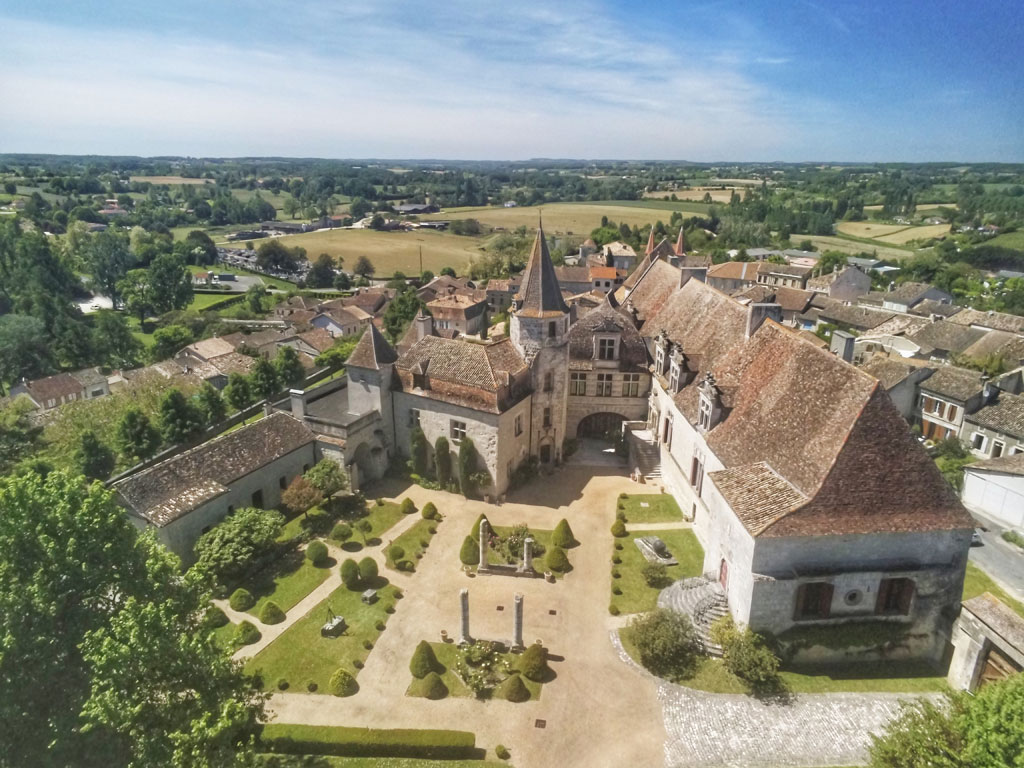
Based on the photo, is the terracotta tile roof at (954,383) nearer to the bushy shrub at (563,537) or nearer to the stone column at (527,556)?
the bushy shrub at (563,537)

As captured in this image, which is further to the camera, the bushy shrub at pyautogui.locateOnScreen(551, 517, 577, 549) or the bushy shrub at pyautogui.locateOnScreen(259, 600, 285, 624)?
the bushy shrub at pyautogui.locateOnScreen(551, 517, 577, 549)

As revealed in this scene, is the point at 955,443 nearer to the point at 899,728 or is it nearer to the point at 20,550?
the point at 899,728

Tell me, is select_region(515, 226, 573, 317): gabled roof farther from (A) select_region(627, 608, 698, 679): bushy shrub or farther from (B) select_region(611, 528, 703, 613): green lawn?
(A) select_region(627, 608, 698, 679): bushy shrub

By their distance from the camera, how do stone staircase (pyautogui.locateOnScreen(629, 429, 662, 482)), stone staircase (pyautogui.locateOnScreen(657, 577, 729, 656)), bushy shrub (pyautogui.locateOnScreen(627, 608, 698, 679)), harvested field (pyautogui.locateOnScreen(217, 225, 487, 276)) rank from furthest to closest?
harvested field (pyautogui.locateOnScreen(217, 225, 487, 276))
stone staircase (pyautogui.locateOnScreen(629, 429, 662, 482))
stone staircase (pyautogui.locateOnScreen(657, 577, 729, 656))
bushy shrub (pyautogui.locateOnScreen(627, 608, 698, 679))

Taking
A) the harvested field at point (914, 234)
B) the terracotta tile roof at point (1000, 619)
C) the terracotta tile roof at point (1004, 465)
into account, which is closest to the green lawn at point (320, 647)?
the terracotta tile roof at point (1000, 619)

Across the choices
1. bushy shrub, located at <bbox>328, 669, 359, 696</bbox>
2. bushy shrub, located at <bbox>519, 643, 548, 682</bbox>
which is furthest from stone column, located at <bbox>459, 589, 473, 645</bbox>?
bushy shrub, located at <bbox>328, 669, 359, 696</bbox>

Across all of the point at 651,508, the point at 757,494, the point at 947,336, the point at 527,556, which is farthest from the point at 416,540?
the point at 947,336

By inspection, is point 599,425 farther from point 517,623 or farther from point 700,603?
point 517,623
